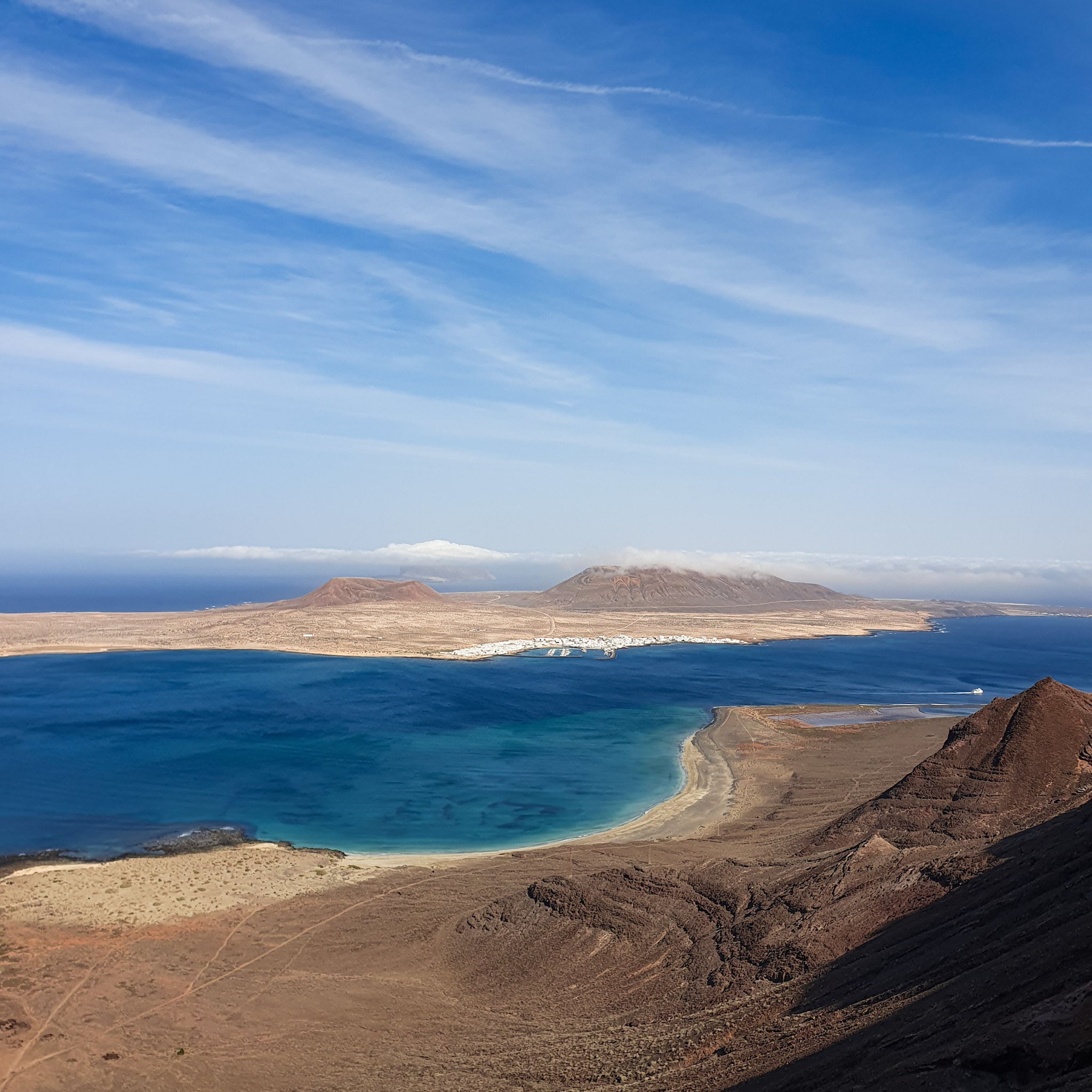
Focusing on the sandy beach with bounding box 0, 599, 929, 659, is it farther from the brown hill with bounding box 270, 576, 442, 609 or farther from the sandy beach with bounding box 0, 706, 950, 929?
the sandy beach with bounding box 0, 706, 950, 929

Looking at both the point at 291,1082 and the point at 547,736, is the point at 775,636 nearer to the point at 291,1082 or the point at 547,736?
the point at 547,736

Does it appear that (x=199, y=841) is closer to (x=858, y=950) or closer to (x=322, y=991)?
(x=322, y=991)

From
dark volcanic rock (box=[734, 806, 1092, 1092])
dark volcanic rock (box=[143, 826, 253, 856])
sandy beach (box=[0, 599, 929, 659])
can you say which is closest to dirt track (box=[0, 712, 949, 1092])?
dark volcanic rock (box=[143, 826, 253, 856])

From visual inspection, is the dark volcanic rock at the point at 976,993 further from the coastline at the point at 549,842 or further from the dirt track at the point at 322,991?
the coastline at the point at 549,842

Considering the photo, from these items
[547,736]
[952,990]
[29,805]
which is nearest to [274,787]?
[29,805]

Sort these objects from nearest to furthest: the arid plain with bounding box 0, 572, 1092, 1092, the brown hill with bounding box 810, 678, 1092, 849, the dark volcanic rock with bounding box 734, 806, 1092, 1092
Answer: the dark volcanic rock with bounding box 734, 806, 1092, 1092 < the arid plain with bounding box 0, 572, 1092, 1092 < the brown hill with bounding box 810, 678, 1092, 849
